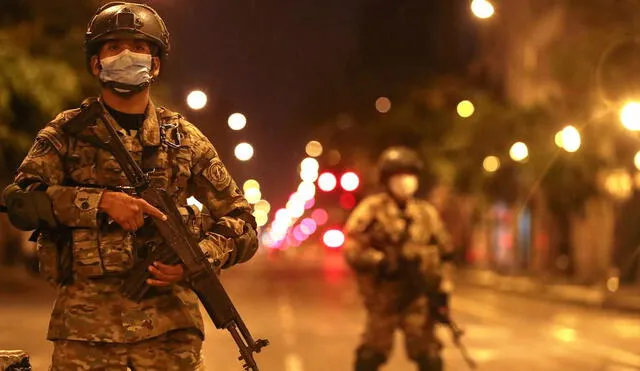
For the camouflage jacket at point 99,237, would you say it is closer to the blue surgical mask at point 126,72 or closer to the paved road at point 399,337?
the blue surgical mask at point 126,72

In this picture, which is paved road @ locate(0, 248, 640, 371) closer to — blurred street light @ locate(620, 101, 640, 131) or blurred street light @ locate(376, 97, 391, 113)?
blurred street light @ locate(620, 101, 640, 131)

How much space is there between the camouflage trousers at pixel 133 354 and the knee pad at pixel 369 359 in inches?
179

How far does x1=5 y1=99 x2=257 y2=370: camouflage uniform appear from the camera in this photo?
388 cm

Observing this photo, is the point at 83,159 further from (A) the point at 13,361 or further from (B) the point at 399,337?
(B) the point at 399,337

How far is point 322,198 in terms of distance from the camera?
11112 cm

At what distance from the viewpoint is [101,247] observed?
388 centimetres

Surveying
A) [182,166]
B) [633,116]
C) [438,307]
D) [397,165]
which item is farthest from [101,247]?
[633,116]

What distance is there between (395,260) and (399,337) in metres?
8.36

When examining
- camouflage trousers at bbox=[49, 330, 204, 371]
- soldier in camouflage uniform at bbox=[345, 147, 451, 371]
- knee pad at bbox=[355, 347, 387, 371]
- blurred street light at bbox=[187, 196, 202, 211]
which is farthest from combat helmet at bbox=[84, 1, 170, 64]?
knee pad at bbox=[355, 347, 387, 371]

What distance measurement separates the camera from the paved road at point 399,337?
43.5ft

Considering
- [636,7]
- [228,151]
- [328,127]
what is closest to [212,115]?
[228,151]

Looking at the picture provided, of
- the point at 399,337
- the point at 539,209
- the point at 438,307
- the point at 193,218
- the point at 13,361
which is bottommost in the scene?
the point at 13,361

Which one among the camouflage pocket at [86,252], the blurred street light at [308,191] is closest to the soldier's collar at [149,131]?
the camouflage pocket at [86,252]

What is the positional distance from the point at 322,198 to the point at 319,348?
9636 centimetres
